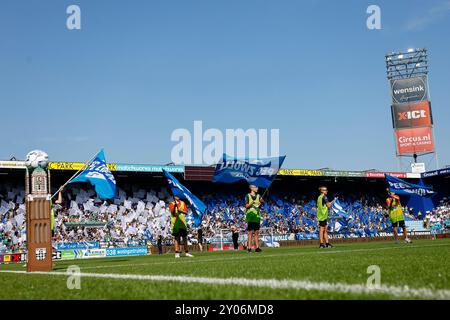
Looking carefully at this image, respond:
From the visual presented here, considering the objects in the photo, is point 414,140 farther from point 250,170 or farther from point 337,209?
point 250,170

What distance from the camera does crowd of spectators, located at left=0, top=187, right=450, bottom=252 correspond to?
37.4 metres

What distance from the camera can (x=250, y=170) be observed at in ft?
81.7

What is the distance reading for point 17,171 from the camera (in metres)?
37.7

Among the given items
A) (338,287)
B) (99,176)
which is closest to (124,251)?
(99,176)

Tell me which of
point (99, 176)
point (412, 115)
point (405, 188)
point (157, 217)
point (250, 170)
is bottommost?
point (157, 217)

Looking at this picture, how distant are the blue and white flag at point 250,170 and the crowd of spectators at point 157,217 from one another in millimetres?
9432

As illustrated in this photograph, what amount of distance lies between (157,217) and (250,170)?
761 inches

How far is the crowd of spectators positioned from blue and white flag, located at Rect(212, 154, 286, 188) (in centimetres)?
943

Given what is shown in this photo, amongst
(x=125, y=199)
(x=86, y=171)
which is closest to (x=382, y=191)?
(x=125, y=199)

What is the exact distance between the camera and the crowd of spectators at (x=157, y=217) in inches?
1471

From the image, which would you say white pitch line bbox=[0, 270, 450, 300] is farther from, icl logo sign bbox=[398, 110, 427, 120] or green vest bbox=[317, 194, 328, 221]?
icl logo sign bbox=[398, 110, 427, 120]

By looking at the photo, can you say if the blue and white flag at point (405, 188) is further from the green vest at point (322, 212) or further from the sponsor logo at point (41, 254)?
the sponsor logo at point (41, 254)

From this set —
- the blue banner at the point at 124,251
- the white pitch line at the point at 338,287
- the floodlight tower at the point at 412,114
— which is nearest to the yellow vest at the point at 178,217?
the white pitch line at the point at 338,287
